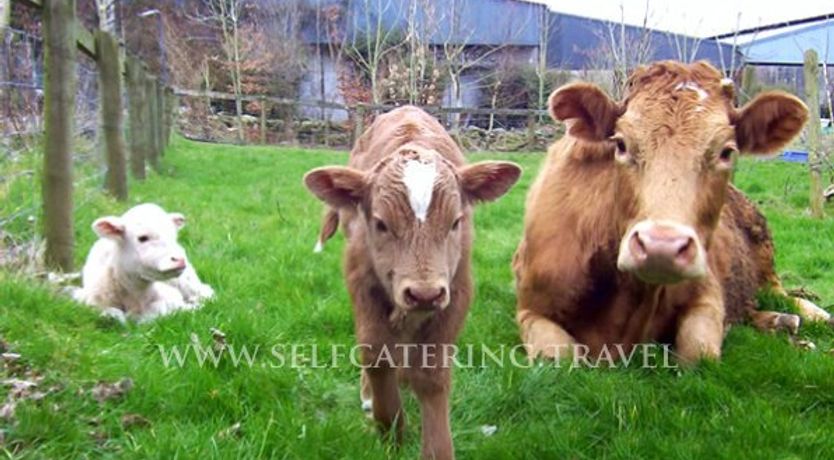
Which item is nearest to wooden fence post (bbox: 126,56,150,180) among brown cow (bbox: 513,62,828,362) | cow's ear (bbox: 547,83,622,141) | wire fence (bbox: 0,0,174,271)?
wire fence (bbox: 0,0,174,271)

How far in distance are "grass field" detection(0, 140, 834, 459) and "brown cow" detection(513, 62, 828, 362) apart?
0.31m

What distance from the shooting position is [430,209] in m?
3.08

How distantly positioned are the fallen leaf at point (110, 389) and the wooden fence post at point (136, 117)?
8524 mm

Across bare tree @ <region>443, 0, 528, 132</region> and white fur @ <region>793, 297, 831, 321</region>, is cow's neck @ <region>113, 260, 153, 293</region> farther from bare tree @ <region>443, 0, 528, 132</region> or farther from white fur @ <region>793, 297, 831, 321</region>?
bare tree @ <region>443, 0, 528, 132</region>

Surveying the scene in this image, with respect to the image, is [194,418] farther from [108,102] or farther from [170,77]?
[170,77]

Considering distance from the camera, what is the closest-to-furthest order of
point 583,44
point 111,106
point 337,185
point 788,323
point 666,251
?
1. point 337,185
2. point 666,251
3. point 788,323
4. point 111,106
5. point 583,44

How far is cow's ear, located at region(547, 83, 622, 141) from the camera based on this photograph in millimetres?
4297

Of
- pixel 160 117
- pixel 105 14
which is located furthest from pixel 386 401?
pixel 105 14

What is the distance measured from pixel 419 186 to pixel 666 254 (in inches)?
43.7

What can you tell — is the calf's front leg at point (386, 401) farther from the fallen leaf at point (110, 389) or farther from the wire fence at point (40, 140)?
the wire fence at point (40, 140)

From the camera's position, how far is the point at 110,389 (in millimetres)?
3316

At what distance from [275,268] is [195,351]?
7.18ft

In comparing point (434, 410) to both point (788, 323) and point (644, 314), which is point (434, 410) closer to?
point (644, 314)

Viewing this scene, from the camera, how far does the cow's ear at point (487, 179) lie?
3.41 meters
